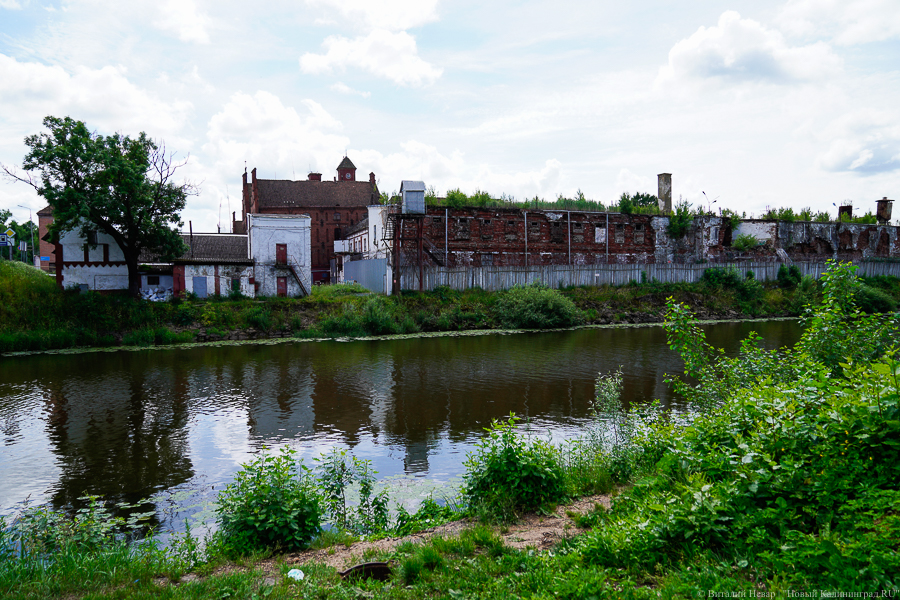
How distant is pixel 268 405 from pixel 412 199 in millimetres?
20153

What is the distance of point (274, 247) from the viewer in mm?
32250

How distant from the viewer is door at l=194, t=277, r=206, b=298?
3020 cm

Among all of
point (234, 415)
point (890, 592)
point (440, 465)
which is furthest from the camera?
point (234, 415)

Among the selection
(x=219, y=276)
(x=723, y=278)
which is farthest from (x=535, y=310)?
(x=219, y=276)

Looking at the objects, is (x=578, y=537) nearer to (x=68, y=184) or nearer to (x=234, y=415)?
(x=234, y=415)

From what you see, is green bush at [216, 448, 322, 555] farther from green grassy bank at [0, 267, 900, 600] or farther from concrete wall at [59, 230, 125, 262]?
concrete wall at [59, 230, 125, 262]

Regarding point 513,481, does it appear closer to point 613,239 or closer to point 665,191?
point 613,239

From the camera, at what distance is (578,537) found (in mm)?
5039

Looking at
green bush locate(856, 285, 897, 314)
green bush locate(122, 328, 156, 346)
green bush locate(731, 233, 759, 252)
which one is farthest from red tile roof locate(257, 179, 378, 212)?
green bush locate(856, 285, 897, 314)

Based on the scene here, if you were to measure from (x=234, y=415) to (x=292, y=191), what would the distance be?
46.2m

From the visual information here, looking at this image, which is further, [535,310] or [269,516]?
[535,310]

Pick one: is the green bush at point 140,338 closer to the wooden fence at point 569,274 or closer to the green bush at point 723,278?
the wooden fence at point 569,274

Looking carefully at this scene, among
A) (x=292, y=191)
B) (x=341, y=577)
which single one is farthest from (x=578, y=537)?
(x=292, y=191)

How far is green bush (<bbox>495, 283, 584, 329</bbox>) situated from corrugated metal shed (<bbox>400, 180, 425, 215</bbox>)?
7.24 m
